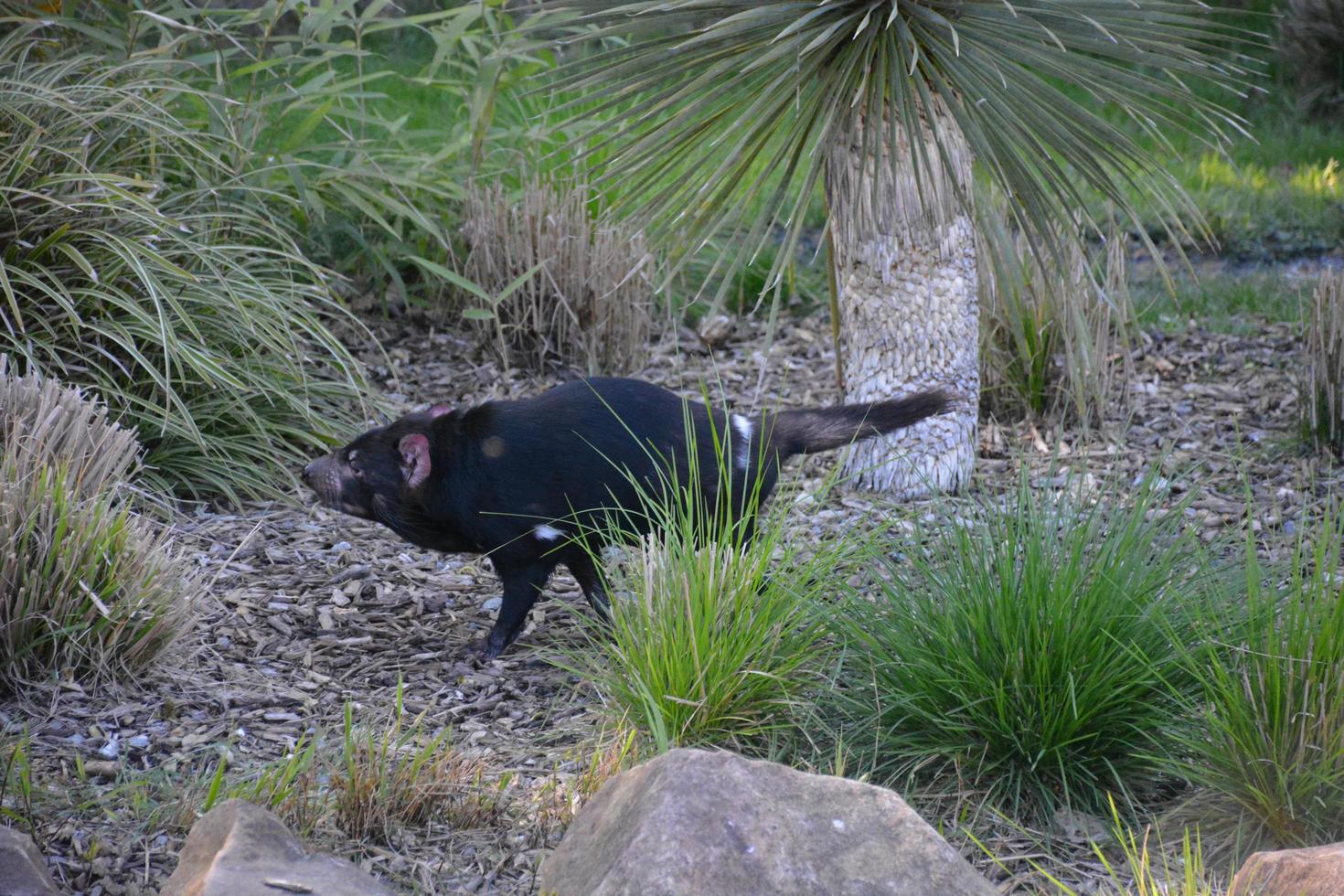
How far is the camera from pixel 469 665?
9.43ft

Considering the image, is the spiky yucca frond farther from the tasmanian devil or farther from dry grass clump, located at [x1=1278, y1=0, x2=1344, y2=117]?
dry grass clump, located at [x1=1278, y1=0, x2=1344, y2=117]

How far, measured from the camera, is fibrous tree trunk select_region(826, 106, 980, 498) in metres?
3.40

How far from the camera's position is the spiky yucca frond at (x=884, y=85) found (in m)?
2.92

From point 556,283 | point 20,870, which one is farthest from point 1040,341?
point 20,870

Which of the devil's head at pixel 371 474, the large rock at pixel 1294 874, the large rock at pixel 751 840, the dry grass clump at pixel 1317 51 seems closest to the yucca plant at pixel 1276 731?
the large rock at pixel 1294 874

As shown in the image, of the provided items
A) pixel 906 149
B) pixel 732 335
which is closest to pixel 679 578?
pixel 906 149

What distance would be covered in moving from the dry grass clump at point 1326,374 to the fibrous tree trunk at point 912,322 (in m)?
0.95

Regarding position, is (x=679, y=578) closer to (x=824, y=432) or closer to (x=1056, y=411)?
(x=824, y=432)

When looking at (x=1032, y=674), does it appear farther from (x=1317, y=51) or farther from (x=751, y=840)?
(x=1317, y=51)

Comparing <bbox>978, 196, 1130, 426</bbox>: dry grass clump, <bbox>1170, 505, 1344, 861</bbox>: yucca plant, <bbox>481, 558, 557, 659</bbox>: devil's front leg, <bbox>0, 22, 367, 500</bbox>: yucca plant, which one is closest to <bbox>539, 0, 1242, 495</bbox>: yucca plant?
<bbox>978, 196, 1130, 426</bbox>: dry grass clump

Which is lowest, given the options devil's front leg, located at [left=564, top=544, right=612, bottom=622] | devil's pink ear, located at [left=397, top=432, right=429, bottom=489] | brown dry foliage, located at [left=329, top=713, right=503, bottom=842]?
devil's front leg, located at [left=564, top=544, right=612, bottom=622]

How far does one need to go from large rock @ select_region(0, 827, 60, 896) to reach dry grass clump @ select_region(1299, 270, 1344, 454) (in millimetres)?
3314

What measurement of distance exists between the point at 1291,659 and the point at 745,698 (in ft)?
2.86

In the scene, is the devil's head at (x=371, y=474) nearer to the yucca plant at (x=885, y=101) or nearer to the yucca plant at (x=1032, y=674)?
the yucca plant at (x=885, y=101)
